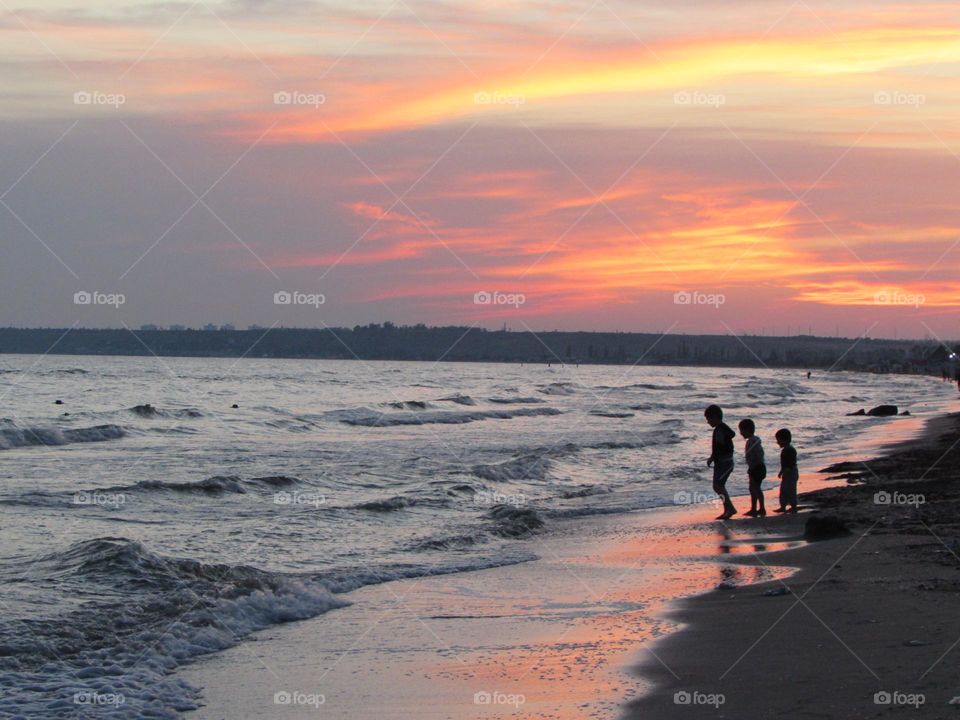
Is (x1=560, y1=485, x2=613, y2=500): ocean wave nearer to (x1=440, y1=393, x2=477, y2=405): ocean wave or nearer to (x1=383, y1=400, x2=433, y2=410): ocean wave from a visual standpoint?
(x1=383, y1=400, x2=433, y2=410): ocean wave

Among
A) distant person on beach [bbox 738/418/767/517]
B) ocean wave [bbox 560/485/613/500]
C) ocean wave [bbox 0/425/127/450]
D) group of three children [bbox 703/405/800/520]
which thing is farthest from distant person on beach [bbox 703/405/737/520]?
ocean wave [bbox 0/425/127/450]

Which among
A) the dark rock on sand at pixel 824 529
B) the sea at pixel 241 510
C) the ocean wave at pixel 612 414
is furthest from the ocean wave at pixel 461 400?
the dark rock on sand at pixel 824 529

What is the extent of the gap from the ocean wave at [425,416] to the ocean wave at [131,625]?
3386cm

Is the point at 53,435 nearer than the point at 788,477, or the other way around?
the point at 788,477

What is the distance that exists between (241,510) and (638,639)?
1074cm

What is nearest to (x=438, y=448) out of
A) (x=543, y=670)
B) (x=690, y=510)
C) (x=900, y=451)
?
(x=900, y=451)

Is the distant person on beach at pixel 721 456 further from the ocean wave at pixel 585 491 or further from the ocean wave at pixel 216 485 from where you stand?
the ocean wave at pixel 216 485

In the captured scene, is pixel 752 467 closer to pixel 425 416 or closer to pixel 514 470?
pixel 514 470

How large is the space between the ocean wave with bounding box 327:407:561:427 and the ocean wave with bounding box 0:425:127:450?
11.8 meters

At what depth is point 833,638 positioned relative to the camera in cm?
817

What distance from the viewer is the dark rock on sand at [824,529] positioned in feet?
45.4

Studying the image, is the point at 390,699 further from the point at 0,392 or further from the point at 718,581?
the point at 0,392

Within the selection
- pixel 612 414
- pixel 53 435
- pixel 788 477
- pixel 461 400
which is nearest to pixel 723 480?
pixel 788 477

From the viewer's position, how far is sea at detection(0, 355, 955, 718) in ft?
30.1
